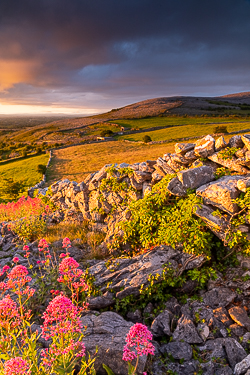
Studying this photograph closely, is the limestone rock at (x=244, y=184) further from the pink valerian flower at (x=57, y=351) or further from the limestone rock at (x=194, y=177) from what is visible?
the pink valerian flower at (x=57, y=351)

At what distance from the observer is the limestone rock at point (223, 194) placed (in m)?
5.67

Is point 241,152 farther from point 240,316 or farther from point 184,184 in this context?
point 240,316

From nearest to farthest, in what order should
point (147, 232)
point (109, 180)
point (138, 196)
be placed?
point (147, 232) → point (138, 196) → point (109, 180)

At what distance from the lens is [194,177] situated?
6680 mm

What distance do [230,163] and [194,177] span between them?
4.18 ft

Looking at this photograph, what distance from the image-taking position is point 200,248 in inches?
230

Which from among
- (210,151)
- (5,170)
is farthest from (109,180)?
(5,170)

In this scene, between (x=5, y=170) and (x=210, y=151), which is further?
(x=5, y=170)

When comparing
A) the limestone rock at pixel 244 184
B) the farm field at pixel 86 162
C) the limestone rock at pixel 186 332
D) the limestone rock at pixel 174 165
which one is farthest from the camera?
the farm field at pixel 86 162

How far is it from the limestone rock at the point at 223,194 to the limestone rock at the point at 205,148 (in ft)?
4.85

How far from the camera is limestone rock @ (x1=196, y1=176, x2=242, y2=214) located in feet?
18.6

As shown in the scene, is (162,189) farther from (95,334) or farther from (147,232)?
(95,334)

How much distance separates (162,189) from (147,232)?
1475 millimetres

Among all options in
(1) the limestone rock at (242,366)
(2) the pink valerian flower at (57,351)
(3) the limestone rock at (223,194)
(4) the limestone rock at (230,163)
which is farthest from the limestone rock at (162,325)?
(4) the limestone rock at (230,163)
